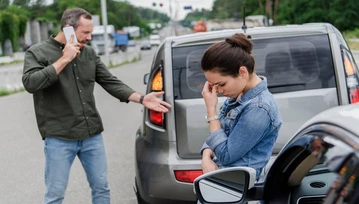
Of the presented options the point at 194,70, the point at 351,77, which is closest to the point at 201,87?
the point at 194,70

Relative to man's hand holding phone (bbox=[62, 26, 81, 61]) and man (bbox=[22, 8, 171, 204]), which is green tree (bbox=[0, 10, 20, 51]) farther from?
man's hand holding phone (bbox=[62, 26, 81, 61])

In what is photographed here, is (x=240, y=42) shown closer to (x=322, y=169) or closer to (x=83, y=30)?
(x=322, y=169)

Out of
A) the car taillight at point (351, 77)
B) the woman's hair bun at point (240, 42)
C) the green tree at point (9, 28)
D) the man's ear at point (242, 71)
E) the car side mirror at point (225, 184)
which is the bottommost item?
the green tree at point (9, 28)

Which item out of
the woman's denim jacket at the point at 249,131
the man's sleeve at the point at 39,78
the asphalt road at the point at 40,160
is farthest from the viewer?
the asphalt road at the point at 40,160

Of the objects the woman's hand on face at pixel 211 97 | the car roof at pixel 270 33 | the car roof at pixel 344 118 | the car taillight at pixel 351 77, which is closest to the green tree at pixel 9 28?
the car roof at pixel 270 33

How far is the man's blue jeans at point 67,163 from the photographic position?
4012mm

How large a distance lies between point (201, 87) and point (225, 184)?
6.35 ft

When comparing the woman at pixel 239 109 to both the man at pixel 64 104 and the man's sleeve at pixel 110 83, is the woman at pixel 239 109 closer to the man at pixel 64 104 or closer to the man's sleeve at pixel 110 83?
the man at pixel 64 104

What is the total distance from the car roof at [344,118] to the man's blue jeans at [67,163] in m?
2.35

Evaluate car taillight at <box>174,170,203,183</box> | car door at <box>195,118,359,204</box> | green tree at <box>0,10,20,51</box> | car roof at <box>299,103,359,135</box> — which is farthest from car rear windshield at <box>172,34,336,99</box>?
green tree at <box>0,10,20,51</box>

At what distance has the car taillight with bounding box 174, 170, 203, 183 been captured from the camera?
14.0ft

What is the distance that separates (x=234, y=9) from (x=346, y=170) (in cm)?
14044

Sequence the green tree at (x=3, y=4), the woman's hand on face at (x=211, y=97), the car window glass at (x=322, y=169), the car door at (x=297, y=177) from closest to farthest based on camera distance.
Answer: the car window glass at (x=322, y=169), the car door at (x=297, y=177), the woman's hand on face at (x=211, y=97), the green tree at (x=3, y=4)

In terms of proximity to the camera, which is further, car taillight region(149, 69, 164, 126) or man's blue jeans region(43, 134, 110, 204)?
car taillight region(149, 69, 164, 126)
